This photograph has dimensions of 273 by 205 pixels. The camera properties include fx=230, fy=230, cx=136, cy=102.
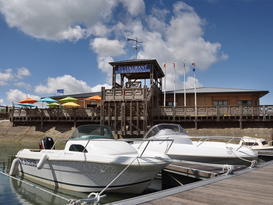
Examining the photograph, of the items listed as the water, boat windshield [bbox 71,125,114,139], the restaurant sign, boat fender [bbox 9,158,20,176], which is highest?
the restaurant sign

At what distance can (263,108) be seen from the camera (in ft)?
78.7

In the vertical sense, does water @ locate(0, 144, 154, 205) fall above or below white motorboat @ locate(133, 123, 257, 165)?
below

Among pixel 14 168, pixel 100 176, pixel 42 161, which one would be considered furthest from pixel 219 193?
pixel 14 168

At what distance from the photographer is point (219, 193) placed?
4660 mm

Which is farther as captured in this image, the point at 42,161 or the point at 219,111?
the point at 219,111

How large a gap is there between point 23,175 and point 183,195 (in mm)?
8064

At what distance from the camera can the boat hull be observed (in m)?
6.64

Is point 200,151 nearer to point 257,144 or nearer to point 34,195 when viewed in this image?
point 34,195

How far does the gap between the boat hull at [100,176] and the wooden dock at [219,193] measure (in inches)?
72.7

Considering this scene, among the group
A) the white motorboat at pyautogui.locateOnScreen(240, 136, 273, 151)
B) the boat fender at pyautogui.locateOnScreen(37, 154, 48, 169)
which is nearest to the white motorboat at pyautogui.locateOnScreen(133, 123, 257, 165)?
the boat fender at pyautogui.locateOnScreen(37, 154, 48, 169)

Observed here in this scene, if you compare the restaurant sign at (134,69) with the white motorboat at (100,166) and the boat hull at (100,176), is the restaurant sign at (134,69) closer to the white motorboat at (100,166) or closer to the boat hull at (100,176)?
the white motorboat at (100,166)

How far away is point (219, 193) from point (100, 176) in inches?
138

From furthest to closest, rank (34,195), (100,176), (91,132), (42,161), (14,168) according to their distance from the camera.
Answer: (14,168), (91,132), (42,161), (34,195), (100,176)

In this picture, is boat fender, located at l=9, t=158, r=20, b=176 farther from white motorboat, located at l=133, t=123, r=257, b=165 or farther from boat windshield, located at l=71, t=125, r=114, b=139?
white motorboat, located at l=133, t=123, r=257, b=165
